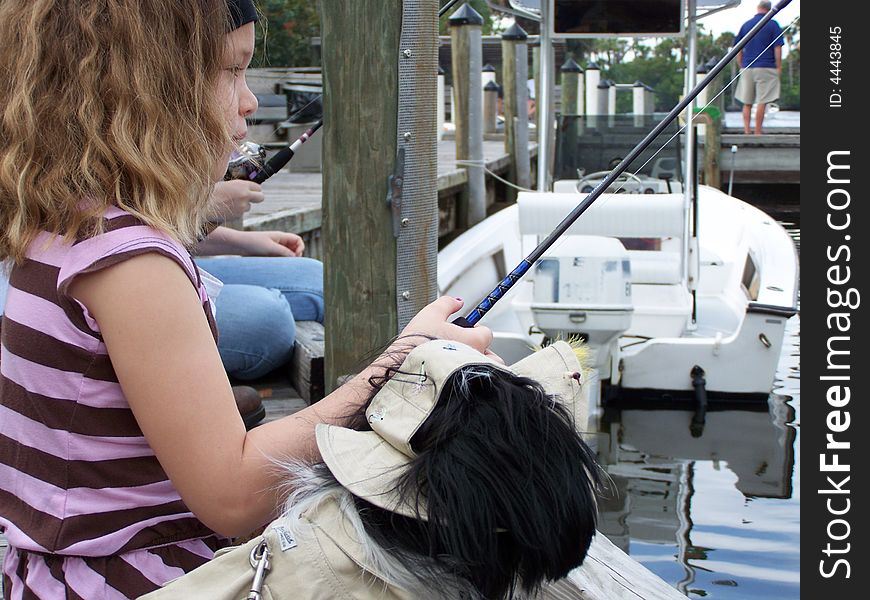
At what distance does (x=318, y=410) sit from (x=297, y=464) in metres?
0.10

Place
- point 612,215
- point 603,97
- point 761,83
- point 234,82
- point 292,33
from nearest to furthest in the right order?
point 234,82 < point 612,215 < point 292,33 < point 761,83 < point 603,97

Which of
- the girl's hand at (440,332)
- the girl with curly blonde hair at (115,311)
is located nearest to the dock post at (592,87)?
the girl's hand at (440,332)

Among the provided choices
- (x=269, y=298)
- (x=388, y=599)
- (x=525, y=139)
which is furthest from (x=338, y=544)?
(x=525, y=139)

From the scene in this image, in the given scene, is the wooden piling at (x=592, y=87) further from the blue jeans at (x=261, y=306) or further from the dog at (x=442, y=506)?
the dog at (x=442, y=506)

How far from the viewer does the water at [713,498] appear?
4.59 metres

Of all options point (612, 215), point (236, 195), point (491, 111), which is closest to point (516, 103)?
point (491, 111)

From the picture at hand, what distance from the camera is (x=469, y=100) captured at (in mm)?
11695

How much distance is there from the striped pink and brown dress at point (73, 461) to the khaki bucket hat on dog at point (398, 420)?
0.79 ft

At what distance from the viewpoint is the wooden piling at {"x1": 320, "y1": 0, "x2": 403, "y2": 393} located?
8.67 ft

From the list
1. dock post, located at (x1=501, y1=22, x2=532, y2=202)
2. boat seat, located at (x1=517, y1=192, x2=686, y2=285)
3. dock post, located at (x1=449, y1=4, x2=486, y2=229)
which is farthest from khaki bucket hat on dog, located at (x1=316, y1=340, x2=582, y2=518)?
dock post, located at (x1=501, y1=22, x2=532, y2=202)

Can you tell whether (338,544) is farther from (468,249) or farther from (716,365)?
(468,249)

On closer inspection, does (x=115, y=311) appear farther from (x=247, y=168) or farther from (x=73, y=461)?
(x=247, y=168)

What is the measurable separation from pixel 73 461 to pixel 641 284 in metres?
6.38

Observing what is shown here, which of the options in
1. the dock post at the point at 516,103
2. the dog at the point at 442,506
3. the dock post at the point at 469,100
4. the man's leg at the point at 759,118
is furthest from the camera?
the man's leg at the point at 759,118
